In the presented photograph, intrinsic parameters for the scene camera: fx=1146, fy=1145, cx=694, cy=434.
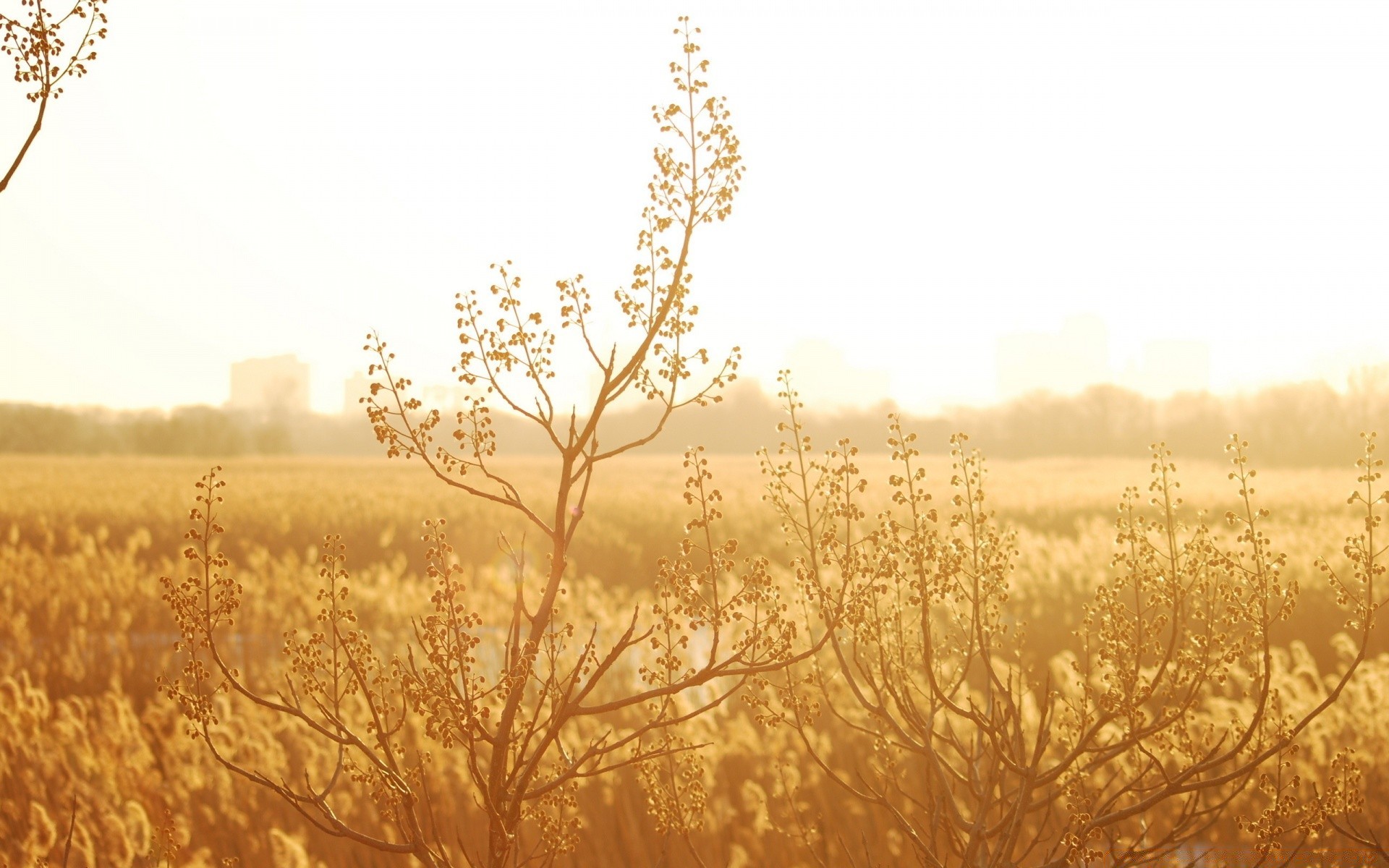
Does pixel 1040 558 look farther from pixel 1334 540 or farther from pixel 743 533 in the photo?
pixel 743 533

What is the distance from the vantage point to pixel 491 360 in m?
2.39

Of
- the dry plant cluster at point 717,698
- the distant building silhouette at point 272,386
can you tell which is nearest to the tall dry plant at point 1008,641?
the dry plant cluster at point 717,698

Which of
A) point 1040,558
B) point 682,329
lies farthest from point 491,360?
point 1040,558

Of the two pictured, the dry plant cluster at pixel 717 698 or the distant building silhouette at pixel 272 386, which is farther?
the distant building silhouette at pixel 272 386

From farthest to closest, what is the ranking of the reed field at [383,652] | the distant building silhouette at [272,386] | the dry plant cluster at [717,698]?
the distant building silhouette at [272,386], the reed field at [383,652], the dry plant cluster at [717,698]

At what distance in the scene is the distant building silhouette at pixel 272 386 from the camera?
71.0 metres

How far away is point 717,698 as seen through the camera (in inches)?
129

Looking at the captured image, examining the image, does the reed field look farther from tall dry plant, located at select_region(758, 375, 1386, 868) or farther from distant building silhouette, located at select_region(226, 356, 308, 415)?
distant building silhouette, located at select_region(226, 356, 308, 415)

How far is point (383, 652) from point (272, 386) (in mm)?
82915

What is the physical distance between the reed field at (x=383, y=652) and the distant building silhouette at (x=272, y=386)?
1727 inches

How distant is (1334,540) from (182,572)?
13991 mm

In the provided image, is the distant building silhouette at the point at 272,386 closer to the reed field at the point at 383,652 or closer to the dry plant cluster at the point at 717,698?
the reed field at the point at 383,652

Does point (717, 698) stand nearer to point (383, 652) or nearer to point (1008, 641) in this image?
point (1008, 641)

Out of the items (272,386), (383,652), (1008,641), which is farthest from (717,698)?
(272,386)
